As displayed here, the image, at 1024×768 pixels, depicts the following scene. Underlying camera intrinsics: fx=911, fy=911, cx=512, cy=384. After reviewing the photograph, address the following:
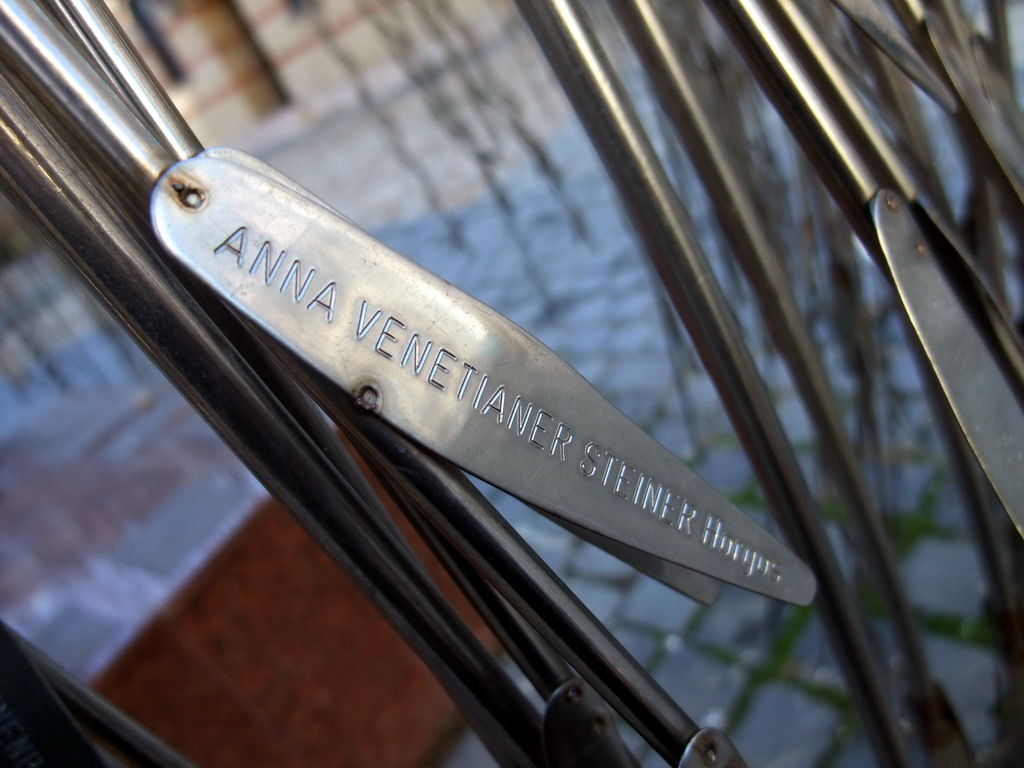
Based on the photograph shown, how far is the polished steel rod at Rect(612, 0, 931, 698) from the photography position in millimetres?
505

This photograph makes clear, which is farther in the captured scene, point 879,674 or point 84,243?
point 879,674

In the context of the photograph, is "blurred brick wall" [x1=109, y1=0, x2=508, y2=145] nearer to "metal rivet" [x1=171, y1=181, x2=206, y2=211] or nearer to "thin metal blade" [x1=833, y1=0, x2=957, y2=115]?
"thin metal blade" [x1=833, y1=0, x2=957, y2=115]

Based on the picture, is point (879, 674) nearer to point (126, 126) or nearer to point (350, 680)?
point (126, 126)

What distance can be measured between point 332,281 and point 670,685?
1121 millimetres

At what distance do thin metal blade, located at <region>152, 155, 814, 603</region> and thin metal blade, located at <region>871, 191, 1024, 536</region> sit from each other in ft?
Result: 0.57

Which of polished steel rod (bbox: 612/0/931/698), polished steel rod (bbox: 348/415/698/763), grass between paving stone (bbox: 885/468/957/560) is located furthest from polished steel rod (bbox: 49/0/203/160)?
grass between paving stone (bbox: 885/468/957/560)

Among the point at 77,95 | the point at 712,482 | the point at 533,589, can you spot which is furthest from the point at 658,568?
the point at 712,482

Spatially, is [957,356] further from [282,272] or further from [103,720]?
[103,720]

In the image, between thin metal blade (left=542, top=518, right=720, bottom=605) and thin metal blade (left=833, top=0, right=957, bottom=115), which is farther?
thin metal blade (left=833, top=0, right=957, bottom=115)

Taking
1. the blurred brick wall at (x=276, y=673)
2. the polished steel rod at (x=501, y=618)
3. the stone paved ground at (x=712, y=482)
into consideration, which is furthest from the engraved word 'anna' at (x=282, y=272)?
the stone paved ground at (x=712, y=482)

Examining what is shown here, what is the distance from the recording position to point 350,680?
3.84 feet

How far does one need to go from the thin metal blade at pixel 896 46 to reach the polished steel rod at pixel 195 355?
34 centimetres

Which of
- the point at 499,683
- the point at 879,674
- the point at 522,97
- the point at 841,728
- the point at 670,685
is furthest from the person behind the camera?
the point at 522,97

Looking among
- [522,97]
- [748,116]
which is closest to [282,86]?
[522,97]
